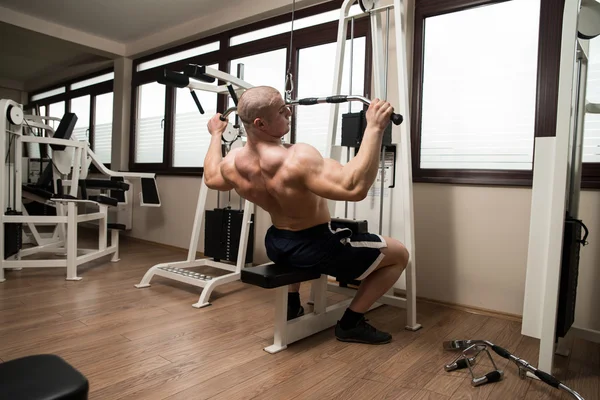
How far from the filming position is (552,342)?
61.4 inches

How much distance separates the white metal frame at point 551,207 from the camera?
4.91ft

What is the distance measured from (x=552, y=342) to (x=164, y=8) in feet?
13.3

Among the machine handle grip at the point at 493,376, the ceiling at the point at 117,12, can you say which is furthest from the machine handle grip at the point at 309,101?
the ceiling at the point at 117,12

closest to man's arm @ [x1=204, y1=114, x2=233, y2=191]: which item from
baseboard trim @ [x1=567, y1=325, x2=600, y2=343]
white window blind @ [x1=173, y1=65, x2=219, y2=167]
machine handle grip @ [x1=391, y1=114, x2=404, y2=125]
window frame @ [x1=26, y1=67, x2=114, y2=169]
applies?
machine handle grip @ [x1=391, y1=114, x2=404, y2=125]

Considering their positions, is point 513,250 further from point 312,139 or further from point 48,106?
point 48,106

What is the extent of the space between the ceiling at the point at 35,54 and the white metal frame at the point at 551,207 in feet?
16.3

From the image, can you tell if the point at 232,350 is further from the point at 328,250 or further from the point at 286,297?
the point at 328,250

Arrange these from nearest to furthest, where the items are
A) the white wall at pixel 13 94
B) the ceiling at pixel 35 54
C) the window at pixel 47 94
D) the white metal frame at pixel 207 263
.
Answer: the white metal frame at pixel 207 263
the ceiling at pixel 35 54
the window at pixel 47 94
the white wall at pixel 13 94

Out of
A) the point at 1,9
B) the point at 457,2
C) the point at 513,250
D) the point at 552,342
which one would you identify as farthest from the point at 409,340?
the point at 1,9

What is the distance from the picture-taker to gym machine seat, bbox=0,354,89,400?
2.14 ft

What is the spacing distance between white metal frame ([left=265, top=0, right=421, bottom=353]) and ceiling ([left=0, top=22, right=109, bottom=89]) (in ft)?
12.7

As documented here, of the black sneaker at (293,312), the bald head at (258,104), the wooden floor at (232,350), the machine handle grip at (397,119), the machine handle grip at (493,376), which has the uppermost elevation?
the bald head at (258,104)

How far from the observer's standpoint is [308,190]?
1705 millimetres

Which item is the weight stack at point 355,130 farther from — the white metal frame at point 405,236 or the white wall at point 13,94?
the white wall at point 13,94
